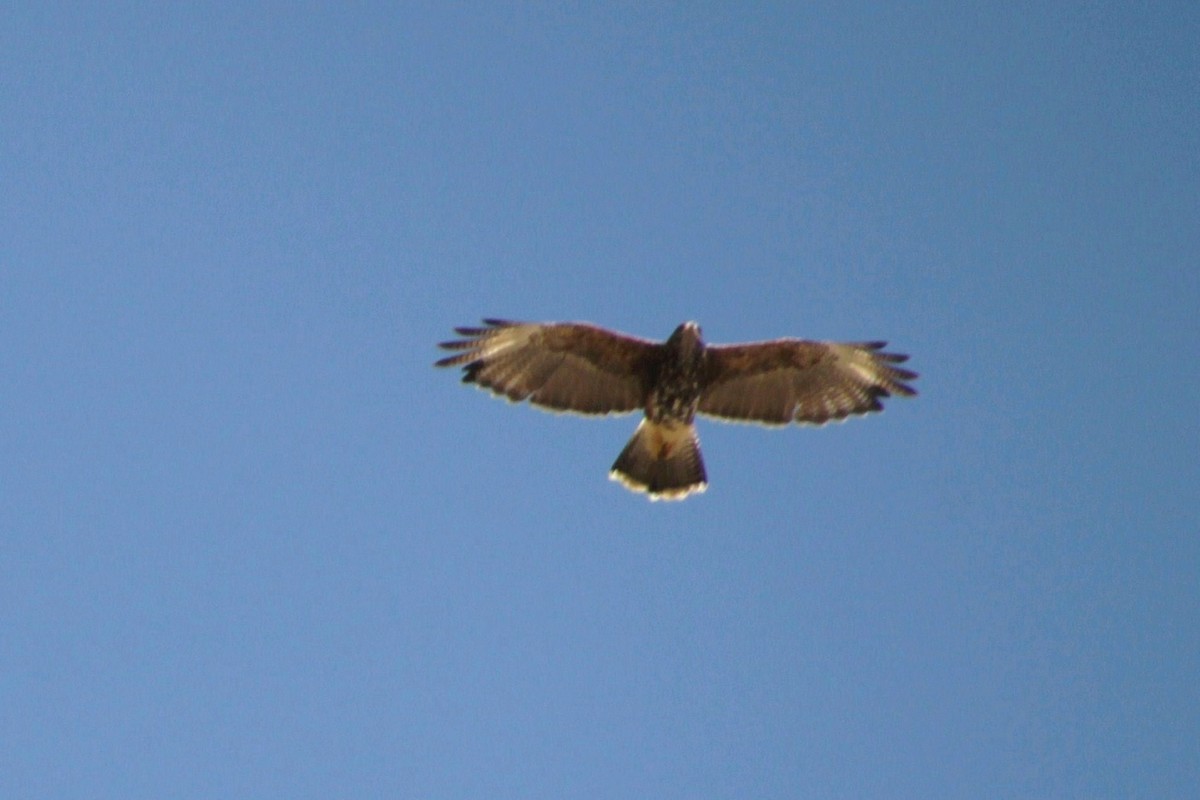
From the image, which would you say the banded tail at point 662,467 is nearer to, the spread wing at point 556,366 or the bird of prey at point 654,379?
the bird of prey at point 654,379

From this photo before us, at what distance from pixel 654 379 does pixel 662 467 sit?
0.77 meters

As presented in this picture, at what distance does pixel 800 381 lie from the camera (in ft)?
51.2

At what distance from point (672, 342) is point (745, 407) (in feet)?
3.34

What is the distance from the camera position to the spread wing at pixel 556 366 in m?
15.0

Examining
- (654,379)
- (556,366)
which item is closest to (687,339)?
(654,379)

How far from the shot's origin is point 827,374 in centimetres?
1566

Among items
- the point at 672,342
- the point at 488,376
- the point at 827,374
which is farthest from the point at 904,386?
the point at 488,376

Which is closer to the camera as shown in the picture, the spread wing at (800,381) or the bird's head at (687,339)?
the bird's head at (687,339)

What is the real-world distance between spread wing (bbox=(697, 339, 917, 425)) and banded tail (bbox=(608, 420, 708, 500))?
1.26 feet

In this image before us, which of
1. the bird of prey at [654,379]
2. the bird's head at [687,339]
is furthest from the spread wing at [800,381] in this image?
the bird's head at [687,339]

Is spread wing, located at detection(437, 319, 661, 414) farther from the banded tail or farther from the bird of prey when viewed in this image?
the banded tail

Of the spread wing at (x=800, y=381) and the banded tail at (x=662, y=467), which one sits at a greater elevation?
the spread wing at (x=800, y=381)

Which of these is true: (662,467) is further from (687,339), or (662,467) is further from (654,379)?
(687,339)

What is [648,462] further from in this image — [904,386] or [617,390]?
[904,386]
